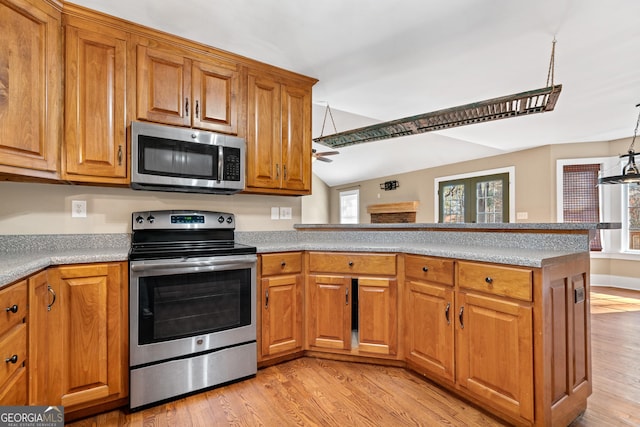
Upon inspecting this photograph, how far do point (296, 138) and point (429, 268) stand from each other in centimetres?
155

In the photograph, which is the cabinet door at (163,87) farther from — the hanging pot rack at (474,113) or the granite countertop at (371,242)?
the hanging pot rack at (474,113)

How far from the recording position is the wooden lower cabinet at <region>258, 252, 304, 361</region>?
2.36 metres

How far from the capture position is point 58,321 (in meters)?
1.69

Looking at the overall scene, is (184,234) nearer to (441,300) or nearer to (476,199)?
(441,300)

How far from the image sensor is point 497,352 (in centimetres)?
174

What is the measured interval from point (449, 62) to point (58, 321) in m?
3.26

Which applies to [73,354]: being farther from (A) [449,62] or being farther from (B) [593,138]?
(B) [593,138]

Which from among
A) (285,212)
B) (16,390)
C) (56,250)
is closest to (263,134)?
(285,212)

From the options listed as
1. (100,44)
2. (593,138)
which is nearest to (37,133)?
(100,44)

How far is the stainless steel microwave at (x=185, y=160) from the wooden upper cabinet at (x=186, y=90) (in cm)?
9

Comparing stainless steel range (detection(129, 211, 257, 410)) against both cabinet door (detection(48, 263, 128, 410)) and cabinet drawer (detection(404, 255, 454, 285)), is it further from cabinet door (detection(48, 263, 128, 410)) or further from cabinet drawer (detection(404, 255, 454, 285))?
cabinet drawer (detection(404, 255, 454, 285))

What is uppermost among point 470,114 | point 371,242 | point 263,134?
point 470,114

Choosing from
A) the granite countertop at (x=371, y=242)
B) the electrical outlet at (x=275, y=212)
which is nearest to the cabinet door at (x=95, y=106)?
the granite countertop at (x=371, y=242)

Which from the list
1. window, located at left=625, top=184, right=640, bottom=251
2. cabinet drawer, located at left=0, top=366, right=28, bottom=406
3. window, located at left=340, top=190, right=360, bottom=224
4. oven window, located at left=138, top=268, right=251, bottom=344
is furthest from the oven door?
window, located at left=340, top=190, right=360, bottom=224
